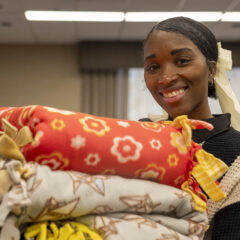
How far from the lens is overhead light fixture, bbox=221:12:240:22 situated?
3.97 m

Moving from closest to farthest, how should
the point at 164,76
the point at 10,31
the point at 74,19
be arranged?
1. the point at 164,76
2. the point at 74,19
3. the point at 10,31

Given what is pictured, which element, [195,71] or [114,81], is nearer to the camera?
[195,71]

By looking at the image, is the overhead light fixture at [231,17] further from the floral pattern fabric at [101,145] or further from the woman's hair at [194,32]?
the floral pattern fabric at [101,145]

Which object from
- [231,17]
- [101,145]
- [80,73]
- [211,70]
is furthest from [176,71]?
[80,73]

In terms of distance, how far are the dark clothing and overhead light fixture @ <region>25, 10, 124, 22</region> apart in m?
3.23

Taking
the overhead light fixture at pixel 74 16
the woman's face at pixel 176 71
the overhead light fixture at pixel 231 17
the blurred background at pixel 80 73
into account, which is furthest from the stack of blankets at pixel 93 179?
the blurred background at pixel 80 73

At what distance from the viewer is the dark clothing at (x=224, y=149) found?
69cm

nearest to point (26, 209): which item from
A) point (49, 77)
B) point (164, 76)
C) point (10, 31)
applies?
point (164, 76)

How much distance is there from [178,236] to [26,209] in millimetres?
188

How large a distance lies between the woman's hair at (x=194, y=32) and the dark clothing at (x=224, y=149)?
157mm

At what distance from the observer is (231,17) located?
13.4ft

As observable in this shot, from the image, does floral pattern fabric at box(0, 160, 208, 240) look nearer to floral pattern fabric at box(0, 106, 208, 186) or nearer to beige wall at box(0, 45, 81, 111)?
floral pattern fabric at box(0, 106, 208, 186)

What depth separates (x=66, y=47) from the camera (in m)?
5.00

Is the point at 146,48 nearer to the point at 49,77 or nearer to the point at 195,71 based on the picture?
the point at 195,71
